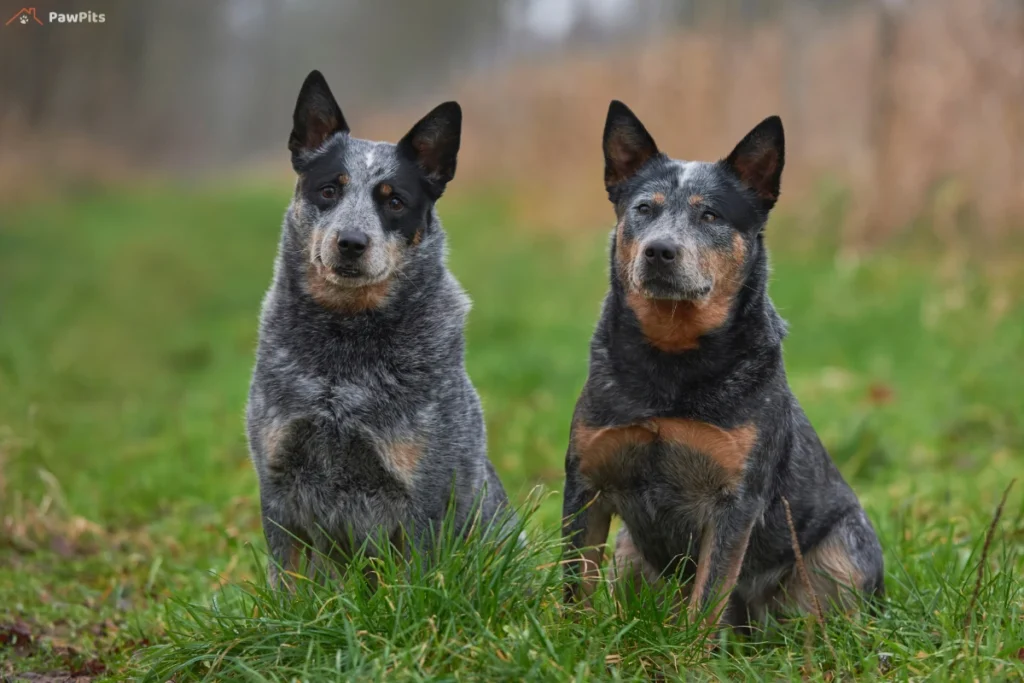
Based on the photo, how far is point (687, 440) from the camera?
3570mm

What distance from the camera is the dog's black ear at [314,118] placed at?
3.92 m

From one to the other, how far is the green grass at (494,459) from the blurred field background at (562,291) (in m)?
0.03

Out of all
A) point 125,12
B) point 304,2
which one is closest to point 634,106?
point 125,12

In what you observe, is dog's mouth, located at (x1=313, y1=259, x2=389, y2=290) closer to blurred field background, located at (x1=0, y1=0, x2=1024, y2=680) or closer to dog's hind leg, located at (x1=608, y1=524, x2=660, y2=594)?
blurred field background, located at (x1=0, y1=0, x2=1024, y2=680)

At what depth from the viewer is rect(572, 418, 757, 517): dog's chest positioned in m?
3.56

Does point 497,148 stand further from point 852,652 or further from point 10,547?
point 852,652

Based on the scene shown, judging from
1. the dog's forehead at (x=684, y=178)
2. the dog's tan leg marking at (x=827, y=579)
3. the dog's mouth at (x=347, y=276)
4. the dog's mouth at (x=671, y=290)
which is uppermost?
the dog's forehead at (x=684, y=178)

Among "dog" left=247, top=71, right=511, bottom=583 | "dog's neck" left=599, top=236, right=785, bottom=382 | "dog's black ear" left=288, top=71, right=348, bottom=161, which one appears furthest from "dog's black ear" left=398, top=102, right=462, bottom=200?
"dog's neck" left=599, top=236, right=785, bottom=382

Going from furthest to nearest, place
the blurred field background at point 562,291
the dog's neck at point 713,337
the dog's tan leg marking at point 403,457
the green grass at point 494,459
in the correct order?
the blurred field background at point 562,291
the dog's neck at point 713,337
the dog's tan leg marking at point 403,457
the green grass at point 494,459

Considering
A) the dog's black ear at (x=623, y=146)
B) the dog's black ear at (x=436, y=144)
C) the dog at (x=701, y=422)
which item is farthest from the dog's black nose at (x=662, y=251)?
the dog's black ear at (x=436, y=144)

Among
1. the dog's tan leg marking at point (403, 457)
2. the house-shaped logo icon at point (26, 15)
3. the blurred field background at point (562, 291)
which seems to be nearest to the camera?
the dog's tan leg marking at point (403, 457)

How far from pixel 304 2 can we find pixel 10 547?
48042 millimetres

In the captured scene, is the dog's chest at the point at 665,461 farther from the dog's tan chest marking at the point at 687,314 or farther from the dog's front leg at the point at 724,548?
the dog's tan chest marking at the point at 687,314

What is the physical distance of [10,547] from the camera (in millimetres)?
5012
